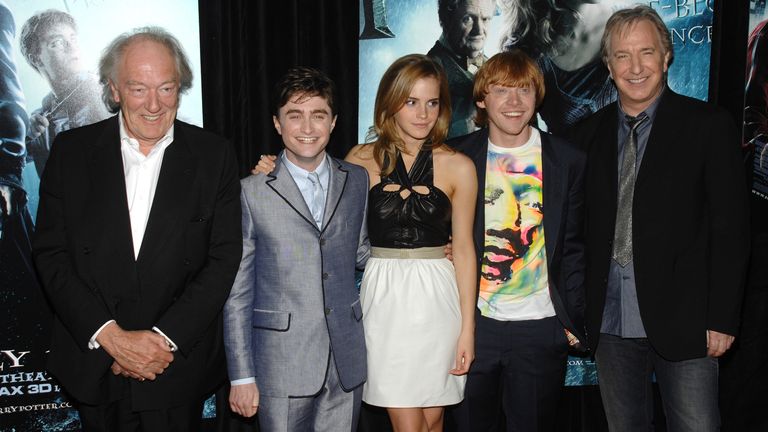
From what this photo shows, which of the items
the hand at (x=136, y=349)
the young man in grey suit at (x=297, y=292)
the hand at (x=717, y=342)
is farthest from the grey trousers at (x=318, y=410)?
the hand at (x=717, y=342)

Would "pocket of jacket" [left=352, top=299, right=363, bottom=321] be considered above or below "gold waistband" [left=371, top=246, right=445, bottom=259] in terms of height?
below

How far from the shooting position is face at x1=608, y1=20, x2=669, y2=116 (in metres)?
2.63

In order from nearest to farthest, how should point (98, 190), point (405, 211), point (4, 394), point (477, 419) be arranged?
point (98, 190) < point (405, 211) < point (477, 419) < point (4, 394)

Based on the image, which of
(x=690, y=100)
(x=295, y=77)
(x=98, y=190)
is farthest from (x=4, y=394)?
(x=690, y=100)

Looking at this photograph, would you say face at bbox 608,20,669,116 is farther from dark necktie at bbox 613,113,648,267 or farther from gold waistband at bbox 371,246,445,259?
gold waistband at bbox 371,246,445,259

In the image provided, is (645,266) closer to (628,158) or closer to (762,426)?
(628,158)

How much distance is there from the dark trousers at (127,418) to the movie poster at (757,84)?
3217mm

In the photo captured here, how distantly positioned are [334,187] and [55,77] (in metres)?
1.62

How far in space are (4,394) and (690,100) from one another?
10.9 ft

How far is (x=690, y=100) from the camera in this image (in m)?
2.66

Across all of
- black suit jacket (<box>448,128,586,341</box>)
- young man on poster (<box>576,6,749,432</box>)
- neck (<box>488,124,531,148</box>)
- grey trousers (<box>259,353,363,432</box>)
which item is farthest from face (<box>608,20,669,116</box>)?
grey trousers (<box>259,353,363,432</box>)

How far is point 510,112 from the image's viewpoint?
8.56 feet

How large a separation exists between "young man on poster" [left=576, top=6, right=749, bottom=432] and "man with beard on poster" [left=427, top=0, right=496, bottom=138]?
0.89 metres

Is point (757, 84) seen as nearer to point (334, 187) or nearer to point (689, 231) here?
point (689, 231)
